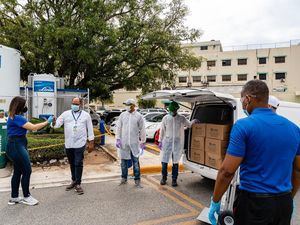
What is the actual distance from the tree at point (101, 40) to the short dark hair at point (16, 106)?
8.13 meters

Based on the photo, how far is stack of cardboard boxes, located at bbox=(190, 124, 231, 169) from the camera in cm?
497

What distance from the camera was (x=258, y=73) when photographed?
44.1m

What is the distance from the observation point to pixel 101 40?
1366cm

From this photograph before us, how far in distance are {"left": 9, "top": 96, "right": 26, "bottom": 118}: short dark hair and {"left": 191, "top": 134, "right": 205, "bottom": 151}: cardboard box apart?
3372 mm

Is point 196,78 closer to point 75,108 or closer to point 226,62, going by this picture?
point 226,62

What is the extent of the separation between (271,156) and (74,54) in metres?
12.8

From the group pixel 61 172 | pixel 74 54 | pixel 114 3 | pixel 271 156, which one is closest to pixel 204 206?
pixel 271 156

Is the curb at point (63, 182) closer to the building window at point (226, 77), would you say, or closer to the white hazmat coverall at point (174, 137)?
the white hazmat coverall at point (174, 137)

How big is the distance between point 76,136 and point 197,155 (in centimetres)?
249

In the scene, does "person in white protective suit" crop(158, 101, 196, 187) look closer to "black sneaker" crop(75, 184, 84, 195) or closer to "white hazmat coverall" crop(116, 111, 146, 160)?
"white hazmat coverall" crop(116, 111, 146, 160)

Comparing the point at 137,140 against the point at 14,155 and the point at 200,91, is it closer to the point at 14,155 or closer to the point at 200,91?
the point at 200,91

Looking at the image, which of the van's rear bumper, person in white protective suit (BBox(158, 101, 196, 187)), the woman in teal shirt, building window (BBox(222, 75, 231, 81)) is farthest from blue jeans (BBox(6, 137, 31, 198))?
building window (BBox(222, 75, 231, 81))

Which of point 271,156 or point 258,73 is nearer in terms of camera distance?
point 271,156

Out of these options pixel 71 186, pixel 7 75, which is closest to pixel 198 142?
pixel 71 186
